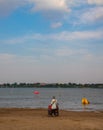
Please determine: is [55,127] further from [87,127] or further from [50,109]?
[50,109]

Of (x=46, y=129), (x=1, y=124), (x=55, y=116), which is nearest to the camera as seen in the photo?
(x=46, y=129)

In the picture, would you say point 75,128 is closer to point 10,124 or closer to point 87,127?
point 87,127

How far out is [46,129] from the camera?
1914 cm

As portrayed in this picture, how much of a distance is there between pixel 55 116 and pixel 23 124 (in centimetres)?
627

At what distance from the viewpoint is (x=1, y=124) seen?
822 inches

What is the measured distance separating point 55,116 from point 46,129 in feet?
25.6

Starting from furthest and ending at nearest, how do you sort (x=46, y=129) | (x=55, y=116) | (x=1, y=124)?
(x=55, y=116), (x=1, y=124), (x=46, y=129)

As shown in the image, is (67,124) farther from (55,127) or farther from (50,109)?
(50,109)

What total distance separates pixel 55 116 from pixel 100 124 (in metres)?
5.96

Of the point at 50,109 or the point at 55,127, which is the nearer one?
the point at 55,127

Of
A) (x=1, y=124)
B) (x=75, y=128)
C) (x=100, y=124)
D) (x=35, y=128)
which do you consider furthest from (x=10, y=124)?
(x=100, y=124)

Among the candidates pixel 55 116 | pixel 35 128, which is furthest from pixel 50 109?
pixel 35 128

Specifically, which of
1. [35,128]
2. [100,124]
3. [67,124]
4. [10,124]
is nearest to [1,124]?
[10,124]

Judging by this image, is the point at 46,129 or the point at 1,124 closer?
the point at 46,129
